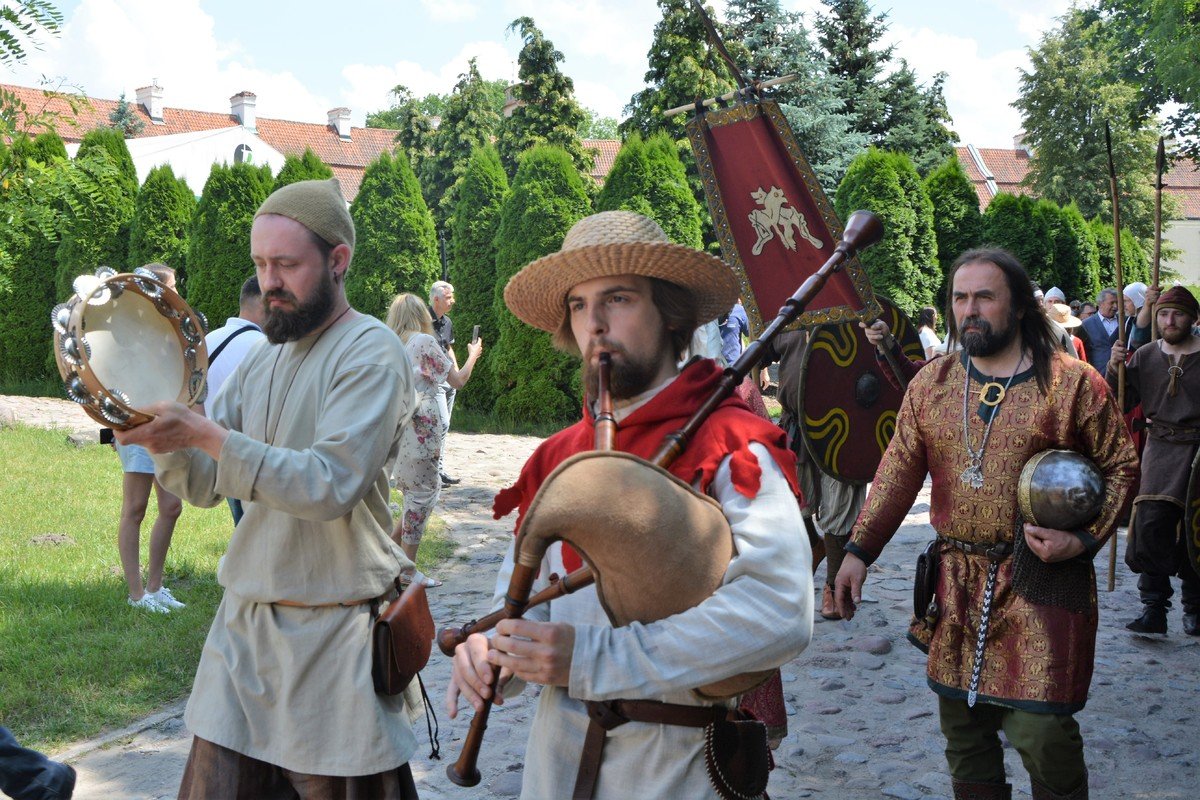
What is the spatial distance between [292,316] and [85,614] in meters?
4.54

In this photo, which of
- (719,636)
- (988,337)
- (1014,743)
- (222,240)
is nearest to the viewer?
(719,636)

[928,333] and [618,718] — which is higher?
[928,333]

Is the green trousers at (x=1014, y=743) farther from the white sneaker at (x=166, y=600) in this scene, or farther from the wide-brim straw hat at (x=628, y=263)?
the white sneaker at (x=166, y=600)

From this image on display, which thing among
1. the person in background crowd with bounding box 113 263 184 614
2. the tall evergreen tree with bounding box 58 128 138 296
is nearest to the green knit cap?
the person in background crowd with bounding box 113 263 184 614

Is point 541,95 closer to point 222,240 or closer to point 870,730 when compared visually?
point 222,240

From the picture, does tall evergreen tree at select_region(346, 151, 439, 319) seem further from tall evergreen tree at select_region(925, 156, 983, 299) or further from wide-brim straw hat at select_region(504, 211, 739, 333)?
wide-brim straw hat at select_region(504, 211, 739, 333)

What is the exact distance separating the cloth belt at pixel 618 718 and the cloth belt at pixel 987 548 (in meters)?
2.01

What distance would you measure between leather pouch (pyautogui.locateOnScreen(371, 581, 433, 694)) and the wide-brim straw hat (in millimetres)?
1014

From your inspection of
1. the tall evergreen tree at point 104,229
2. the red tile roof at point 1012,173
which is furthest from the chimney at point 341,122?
the tall evergreen tree at point 104,229

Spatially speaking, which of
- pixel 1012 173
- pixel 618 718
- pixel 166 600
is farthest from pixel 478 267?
pixel 1012 173

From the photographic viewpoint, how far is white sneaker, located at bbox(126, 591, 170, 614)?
21.9 ft

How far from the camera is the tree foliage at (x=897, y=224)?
59.0 feet

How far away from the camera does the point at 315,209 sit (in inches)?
118

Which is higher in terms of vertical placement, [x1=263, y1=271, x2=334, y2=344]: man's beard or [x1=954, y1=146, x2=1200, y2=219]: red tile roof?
[x1=954, y1=146, x2=1200, y2=219]: red tile roof
